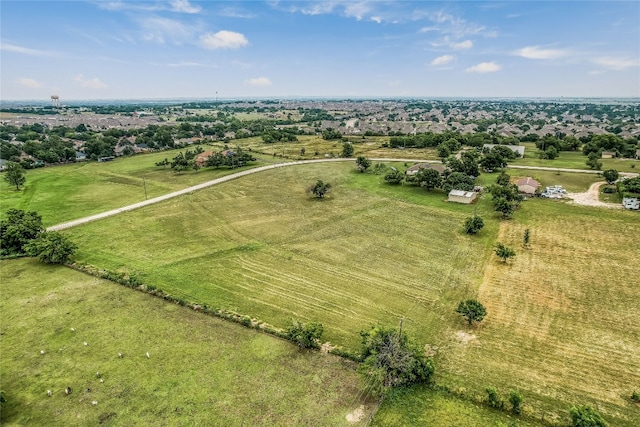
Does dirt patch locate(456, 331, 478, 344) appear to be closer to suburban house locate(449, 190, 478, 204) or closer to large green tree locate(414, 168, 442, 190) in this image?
suburban house locate(449, 190, 478, 204)

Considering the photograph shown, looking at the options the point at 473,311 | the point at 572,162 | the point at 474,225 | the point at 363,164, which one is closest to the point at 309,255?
the point at 473,311

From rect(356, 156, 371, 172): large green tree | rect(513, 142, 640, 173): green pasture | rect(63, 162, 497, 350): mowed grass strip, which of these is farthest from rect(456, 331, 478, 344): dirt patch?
rect(513, 142, 640, 173): green pasture

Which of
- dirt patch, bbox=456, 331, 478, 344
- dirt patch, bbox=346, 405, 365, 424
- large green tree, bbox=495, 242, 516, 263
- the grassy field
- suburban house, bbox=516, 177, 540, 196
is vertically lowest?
dirt patch, bbox=346, 405, 365, 424

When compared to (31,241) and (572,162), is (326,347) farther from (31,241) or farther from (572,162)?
(572,162)

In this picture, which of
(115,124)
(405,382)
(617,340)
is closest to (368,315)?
(405,382)

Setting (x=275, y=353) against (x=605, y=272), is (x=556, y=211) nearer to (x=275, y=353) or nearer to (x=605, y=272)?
(x=605, y=272)

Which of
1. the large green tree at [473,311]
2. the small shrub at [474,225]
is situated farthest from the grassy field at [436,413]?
the small shrub at [474,225]

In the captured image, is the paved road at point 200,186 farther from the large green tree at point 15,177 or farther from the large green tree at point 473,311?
the large green tree at point 473,311

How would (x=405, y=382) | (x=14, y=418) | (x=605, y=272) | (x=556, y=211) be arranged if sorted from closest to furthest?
(x=14, y=418) → (x=405, y=382) → (x=605, y=272) → (x=556, y=211)
